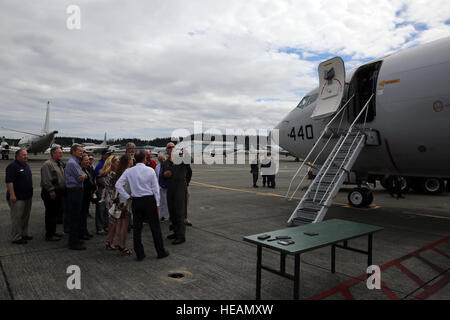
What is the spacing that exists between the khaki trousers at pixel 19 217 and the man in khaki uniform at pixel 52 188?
36 centimetres

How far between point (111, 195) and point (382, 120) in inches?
281

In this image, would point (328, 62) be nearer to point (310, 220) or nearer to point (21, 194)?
point (310, 220)

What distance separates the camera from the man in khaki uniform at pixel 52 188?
5926 mm

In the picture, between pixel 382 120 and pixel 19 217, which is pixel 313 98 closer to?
pixel 382 120

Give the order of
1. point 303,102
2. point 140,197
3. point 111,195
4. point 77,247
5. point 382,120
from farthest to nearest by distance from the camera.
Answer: point 303,102, point 382,120, point 111,195, point 77,247, point 140,197

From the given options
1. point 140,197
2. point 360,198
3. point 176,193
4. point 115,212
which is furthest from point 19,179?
point 360,198

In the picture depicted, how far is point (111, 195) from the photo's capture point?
18.7 ft

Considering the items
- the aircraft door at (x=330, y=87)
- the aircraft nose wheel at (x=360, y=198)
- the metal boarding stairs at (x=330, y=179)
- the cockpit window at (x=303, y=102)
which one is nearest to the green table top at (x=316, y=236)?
the metal boarding stairs at (x=330, y=179)

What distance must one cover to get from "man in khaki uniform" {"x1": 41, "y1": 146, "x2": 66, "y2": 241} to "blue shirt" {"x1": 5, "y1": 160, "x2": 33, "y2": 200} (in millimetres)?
266

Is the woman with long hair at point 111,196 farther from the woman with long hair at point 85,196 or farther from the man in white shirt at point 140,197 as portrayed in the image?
the man in white shirt at point 140,197

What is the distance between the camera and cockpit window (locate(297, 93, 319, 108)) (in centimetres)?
1006
